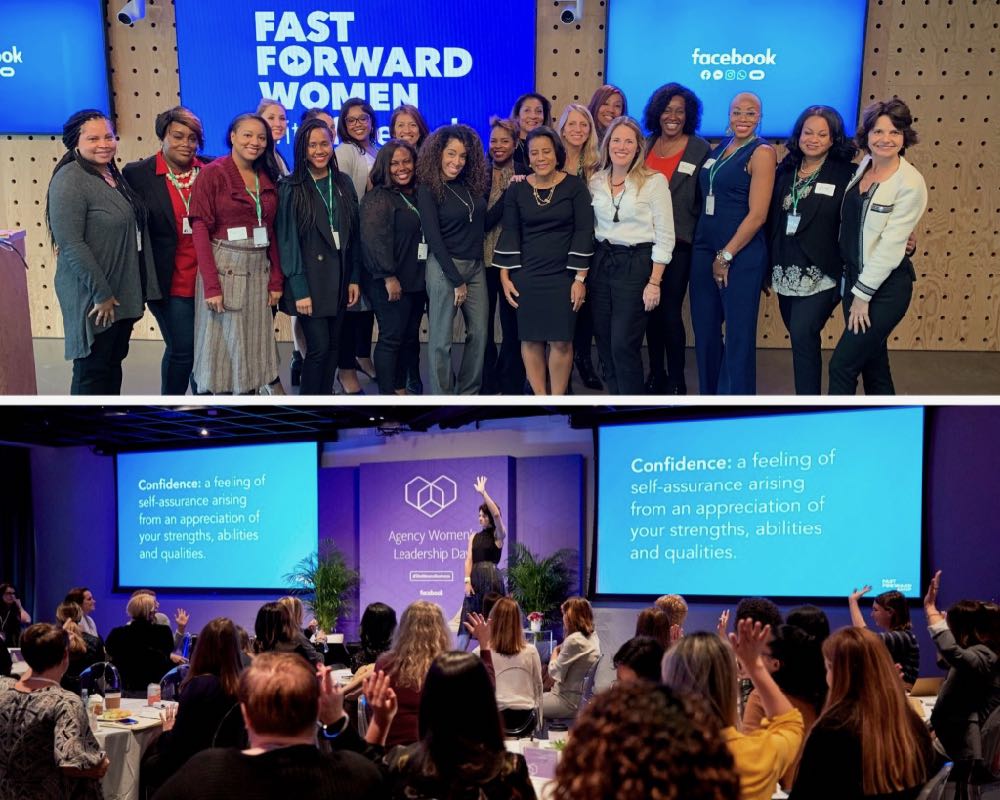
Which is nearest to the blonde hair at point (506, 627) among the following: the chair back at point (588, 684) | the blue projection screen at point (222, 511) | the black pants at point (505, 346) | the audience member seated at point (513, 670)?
the audience member seated at point (513, 670)

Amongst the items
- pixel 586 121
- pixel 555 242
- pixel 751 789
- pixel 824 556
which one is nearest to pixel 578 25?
pixel 586 121

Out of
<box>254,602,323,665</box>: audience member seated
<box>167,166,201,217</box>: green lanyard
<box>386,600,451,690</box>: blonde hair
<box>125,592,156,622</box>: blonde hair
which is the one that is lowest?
<box>125,592,156,622</box>: blonde hair

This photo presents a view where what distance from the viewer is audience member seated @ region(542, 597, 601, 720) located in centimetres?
513

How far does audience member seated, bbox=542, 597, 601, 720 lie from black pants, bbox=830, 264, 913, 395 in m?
1.70

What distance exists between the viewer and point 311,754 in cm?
200

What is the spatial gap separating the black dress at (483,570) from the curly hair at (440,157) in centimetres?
347

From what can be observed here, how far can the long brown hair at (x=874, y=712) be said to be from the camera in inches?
94.7

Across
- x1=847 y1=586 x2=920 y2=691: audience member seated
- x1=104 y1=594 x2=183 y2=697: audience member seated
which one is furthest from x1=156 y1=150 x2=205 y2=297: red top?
x1=847 y1=586 x2=920 y2=691: audience member seated

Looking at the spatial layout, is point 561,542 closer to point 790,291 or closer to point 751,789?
point 790,291

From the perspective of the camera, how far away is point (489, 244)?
5.32 m

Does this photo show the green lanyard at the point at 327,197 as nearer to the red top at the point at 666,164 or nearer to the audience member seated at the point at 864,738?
the red top at the point at 666,164

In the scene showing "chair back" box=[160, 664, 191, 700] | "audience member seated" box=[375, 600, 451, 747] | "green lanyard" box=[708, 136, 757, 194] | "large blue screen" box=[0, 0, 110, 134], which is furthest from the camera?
"large blue screen" box=[0, 0, 110, 134]

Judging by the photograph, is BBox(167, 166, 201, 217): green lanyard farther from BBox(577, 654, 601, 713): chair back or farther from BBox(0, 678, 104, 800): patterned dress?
BBox(577, 654, 601, 713): chair back

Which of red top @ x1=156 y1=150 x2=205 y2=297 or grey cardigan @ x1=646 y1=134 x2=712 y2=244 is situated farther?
grey cardigan @ x1=646 y1=134 x2=712 y2=244
